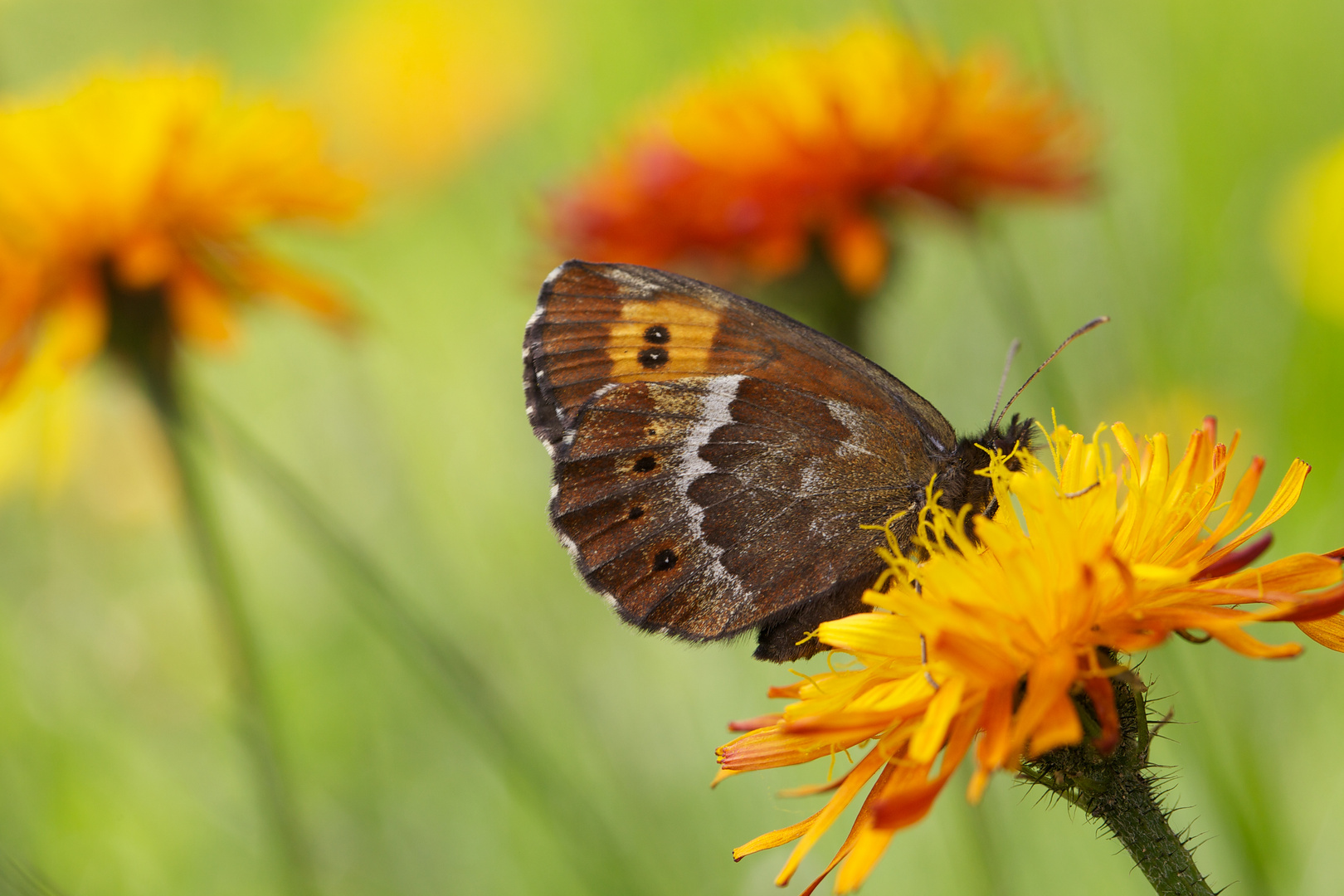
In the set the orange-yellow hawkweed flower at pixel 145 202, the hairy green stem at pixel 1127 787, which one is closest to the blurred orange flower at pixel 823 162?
the orange-yellow hawkweed flower at pixel 145 202

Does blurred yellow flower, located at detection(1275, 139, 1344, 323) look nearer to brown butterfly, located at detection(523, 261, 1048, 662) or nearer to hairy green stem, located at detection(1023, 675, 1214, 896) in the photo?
brown butterfly, located at detection(523, 261, 1048, 662)

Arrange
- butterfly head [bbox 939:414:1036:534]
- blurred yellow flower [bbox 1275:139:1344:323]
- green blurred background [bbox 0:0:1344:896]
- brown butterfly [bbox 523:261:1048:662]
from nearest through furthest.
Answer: butterfly head [bbox 939:414:1036:534] < brown butterfly [bbox 523:261:1048:662] < green blurred background [bbox 0:0:1344:896] < blurred yellow flower [bbox 1275:139:1344:323]

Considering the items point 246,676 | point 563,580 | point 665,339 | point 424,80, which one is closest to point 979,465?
point 665,339

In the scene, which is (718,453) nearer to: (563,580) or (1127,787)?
(1127,787)

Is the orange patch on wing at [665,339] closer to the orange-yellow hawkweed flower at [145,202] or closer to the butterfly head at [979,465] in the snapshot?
the butterfly head at [979,465]

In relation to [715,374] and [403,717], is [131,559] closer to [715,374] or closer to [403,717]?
[403,717]

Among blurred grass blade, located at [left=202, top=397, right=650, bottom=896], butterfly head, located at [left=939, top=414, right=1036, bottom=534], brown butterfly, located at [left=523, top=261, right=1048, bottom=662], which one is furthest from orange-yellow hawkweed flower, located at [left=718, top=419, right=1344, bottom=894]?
blurred grass blade, located at [left=202, top=397, right=650, bottom=896]

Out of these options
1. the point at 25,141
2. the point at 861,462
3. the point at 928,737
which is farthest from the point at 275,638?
the point at 928,737
